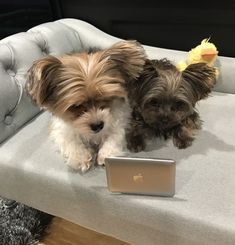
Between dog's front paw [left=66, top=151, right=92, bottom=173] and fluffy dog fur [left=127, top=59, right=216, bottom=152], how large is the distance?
0.24 meters

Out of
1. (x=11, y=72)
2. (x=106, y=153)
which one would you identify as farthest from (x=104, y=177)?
(x=11, y=72)

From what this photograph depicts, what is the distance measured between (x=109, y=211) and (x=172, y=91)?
2.07ft

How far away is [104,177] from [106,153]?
0.37ft

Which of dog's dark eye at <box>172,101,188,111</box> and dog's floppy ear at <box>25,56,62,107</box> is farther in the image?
dog's dark eye at <box>172,101,188,111</box>

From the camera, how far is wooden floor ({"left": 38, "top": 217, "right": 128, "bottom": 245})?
2234 millimetres

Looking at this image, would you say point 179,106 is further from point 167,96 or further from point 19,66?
point 19,66

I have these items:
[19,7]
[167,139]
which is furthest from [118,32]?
[167,139]

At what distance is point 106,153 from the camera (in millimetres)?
1842

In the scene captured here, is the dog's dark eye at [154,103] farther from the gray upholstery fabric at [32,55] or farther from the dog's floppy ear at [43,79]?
the gray upholstery fabric at [32,55]

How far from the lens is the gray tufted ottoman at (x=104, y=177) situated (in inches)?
63.3

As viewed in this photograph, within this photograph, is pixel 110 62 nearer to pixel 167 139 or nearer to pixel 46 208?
pixel 167 139

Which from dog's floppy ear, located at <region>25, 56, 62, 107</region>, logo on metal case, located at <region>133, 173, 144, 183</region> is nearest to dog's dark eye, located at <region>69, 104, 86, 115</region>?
dog's floppy ear, located at <region>25, 56, 62, 107</region>

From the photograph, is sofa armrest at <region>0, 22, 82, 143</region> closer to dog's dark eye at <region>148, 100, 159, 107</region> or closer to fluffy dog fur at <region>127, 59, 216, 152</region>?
fluffy dog fur at <region>127, 59, 216, 152</region>

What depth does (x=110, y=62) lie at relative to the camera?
1.69 m
